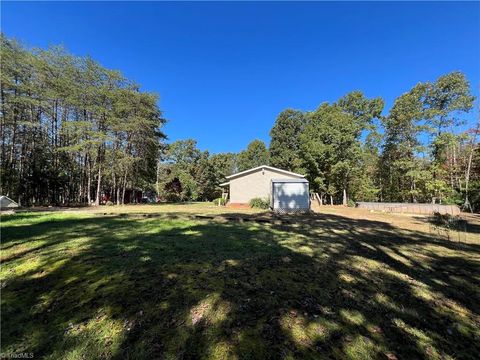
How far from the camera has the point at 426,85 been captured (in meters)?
27.0

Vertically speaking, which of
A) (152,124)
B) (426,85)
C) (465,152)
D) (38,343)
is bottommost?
(38,343)

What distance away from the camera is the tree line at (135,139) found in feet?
74.8

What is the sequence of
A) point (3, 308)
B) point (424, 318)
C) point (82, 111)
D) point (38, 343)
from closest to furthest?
1. point (38, 343)
2. point (3, 308)
3. point (424, 318)
4. point (82, 111)

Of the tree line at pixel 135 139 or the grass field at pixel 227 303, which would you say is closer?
the grass field at pixel 227 303

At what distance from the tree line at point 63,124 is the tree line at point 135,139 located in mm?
87

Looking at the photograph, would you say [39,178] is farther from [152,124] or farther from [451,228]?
[451,228]

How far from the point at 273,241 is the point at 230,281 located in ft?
11.8

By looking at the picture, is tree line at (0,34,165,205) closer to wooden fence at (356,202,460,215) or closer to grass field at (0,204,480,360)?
grass field at (0,204,480,360)

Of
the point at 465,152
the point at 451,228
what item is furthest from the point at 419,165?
the point at 451,228

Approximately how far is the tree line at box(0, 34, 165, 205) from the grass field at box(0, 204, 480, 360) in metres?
21.8

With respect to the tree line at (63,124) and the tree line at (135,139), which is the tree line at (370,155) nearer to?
the tree line at (135,139)

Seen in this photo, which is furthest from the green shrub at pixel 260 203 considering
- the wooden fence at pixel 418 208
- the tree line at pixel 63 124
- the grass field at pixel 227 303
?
the grass field at pixel 227 303

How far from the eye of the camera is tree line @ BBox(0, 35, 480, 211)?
74.8 feet

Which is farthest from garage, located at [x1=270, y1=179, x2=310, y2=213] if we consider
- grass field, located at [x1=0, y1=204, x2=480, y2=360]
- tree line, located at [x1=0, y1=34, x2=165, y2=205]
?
tree line, located at [x1=0, y1=34, x2=165, y2=205]
